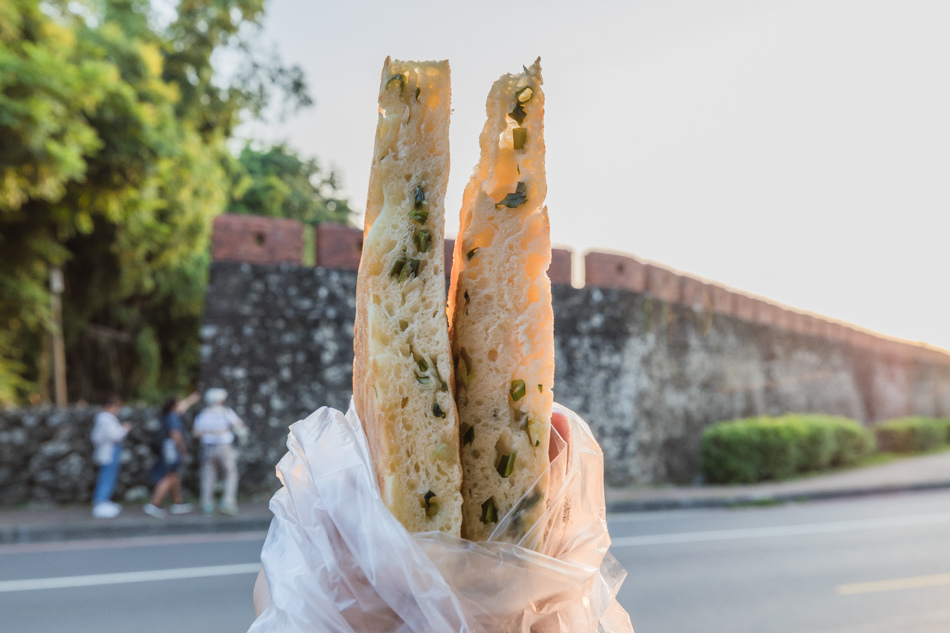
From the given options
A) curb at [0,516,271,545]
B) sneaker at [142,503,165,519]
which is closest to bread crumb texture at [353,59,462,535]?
curb at [0,516,271,545]

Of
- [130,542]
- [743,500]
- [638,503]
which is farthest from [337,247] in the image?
[743,500]

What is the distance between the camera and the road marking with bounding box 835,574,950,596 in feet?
20.1

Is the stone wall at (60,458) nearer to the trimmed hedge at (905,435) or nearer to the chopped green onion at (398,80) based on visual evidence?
the chopped green onion at (398,80)

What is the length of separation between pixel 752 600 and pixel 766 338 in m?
10.7

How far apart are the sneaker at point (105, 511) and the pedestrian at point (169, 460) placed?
1.12 ft

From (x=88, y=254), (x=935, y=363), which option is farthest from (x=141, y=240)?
(x=935, y=363)

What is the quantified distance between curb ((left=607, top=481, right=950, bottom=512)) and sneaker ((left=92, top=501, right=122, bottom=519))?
6.21 metres

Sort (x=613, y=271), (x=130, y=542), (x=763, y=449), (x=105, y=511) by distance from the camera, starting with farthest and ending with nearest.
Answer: (x=763, y=449) → (x=613, y=271) → (x=105, y=511) → (x=130, y=542)

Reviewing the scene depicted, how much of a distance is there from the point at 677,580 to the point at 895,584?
205 centimetres

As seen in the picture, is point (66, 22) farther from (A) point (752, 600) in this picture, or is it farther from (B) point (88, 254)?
(A) point (752, 600)

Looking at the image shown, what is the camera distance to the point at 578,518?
1.43 metres

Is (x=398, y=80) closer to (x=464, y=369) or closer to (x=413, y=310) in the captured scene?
(x=413, y=310)

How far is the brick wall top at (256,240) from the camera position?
932 cm

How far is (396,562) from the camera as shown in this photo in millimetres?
1193
